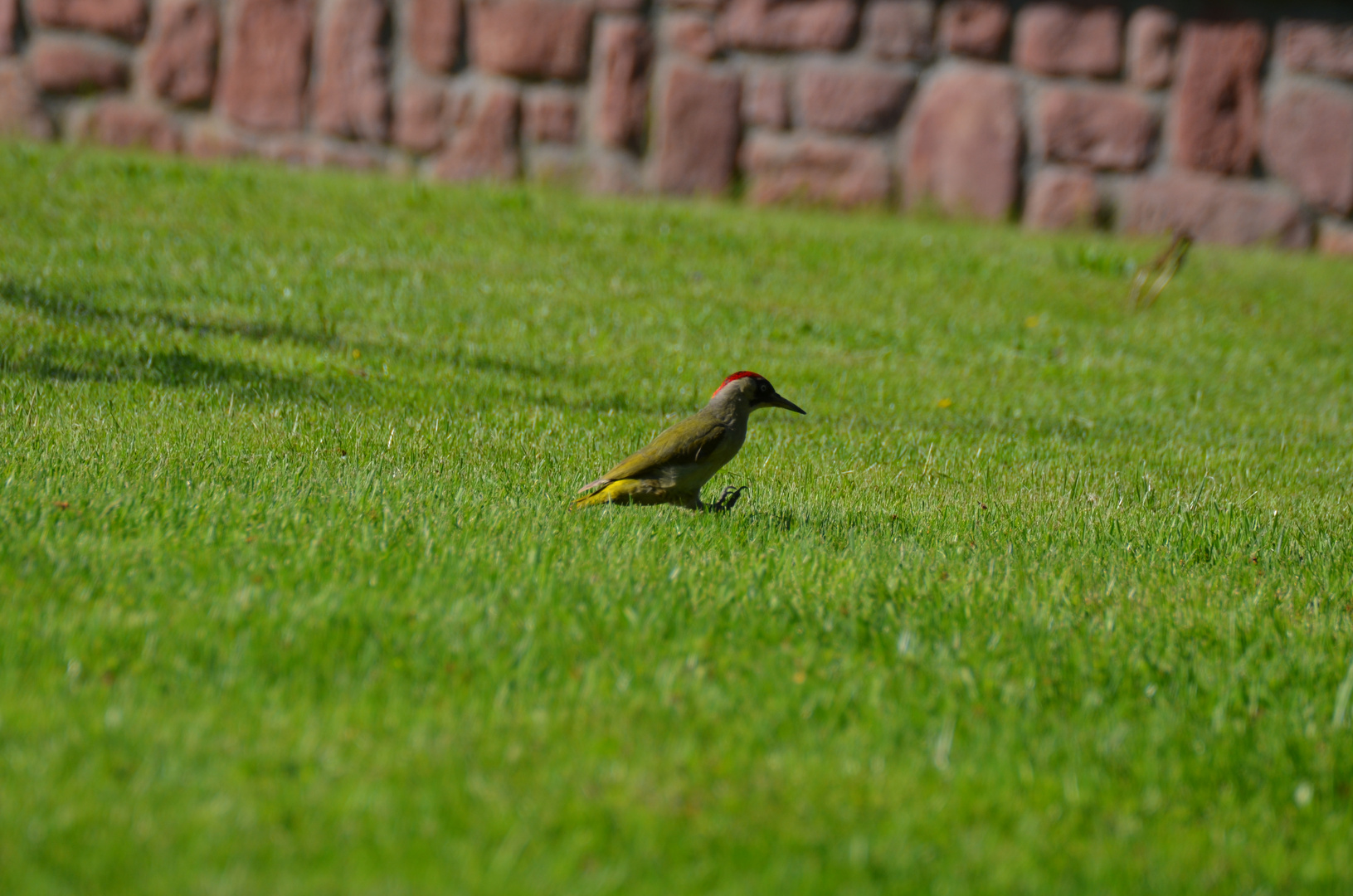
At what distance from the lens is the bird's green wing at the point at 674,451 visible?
490cm

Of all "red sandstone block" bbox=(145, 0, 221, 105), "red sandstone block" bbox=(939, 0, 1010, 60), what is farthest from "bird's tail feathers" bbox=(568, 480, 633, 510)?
"red sandstone block" bbox=(145, 0, 221, 105)

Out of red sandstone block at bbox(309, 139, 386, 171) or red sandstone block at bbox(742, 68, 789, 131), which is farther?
red sandstone block at bbox(309, 139, 386, 171)

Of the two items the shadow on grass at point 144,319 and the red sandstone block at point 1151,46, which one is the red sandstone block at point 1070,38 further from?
the shadow on grass at point 144,319

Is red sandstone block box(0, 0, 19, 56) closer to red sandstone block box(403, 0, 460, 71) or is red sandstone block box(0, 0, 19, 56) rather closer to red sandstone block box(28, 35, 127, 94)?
red sandstone block box(28, 35, 127, 94)

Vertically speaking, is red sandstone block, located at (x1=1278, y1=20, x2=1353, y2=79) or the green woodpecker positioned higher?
red sandstone block, located at (x1=1278, y1=20, x2=1353, y2=79)

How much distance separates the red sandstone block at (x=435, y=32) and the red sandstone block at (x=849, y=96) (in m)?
3.05

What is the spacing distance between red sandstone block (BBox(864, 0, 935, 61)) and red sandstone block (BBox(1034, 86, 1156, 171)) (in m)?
1.14

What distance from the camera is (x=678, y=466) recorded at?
16.2 feet

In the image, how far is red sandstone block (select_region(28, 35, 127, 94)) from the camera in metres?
12.0

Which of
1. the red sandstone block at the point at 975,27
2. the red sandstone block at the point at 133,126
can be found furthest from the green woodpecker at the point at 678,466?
the red sandstone block at the point at 133,126

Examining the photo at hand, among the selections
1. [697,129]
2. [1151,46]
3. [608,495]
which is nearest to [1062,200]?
[1151,46]

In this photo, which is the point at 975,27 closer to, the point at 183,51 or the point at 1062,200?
the point at 1062,200

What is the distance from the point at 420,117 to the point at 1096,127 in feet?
19.4

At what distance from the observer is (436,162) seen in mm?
12078
